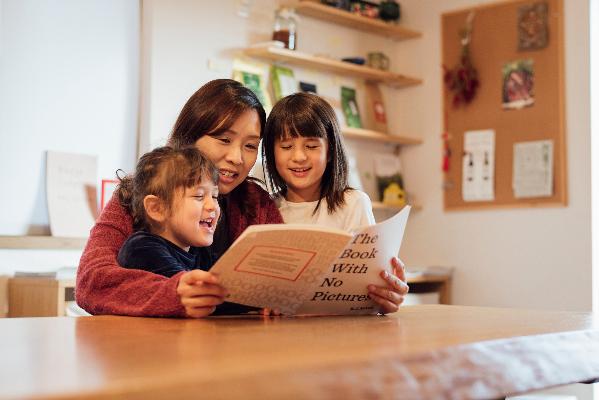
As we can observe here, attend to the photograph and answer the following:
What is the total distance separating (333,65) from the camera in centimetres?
400

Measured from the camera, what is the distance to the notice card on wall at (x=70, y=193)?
3039 mm

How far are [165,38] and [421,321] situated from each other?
2.40 metres

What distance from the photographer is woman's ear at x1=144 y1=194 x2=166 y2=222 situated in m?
1.59

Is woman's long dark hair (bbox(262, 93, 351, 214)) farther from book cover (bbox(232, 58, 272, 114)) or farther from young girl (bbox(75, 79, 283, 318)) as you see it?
book cover (bbox(232, 58, 272, 114))

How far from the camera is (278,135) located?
2.14 metres

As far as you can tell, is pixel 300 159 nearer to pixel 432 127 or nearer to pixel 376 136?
pixel 376 136

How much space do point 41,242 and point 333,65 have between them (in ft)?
5.58

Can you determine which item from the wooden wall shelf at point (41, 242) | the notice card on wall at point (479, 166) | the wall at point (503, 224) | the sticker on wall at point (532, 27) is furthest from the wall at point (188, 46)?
the sticker on wall at point (532, 27)

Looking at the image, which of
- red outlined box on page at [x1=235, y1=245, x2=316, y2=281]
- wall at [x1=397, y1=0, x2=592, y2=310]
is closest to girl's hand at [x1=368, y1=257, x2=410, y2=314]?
red outlined box on page at [x1=235, y1=245, x2=316, y2=281]

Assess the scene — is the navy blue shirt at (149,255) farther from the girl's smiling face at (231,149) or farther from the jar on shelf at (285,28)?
the jar on shelf at (285,28)

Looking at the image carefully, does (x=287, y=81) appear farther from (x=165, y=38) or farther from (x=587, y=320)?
(x=587, y=320)

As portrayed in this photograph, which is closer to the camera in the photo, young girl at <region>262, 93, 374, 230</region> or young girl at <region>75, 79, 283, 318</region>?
young girl at <region>75, 79, 283, 318</region>

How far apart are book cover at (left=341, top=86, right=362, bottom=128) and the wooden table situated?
2.91 metres

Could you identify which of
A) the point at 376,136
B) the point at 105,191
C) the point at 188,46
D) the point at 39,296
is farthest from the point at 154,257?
the point at 376,136
